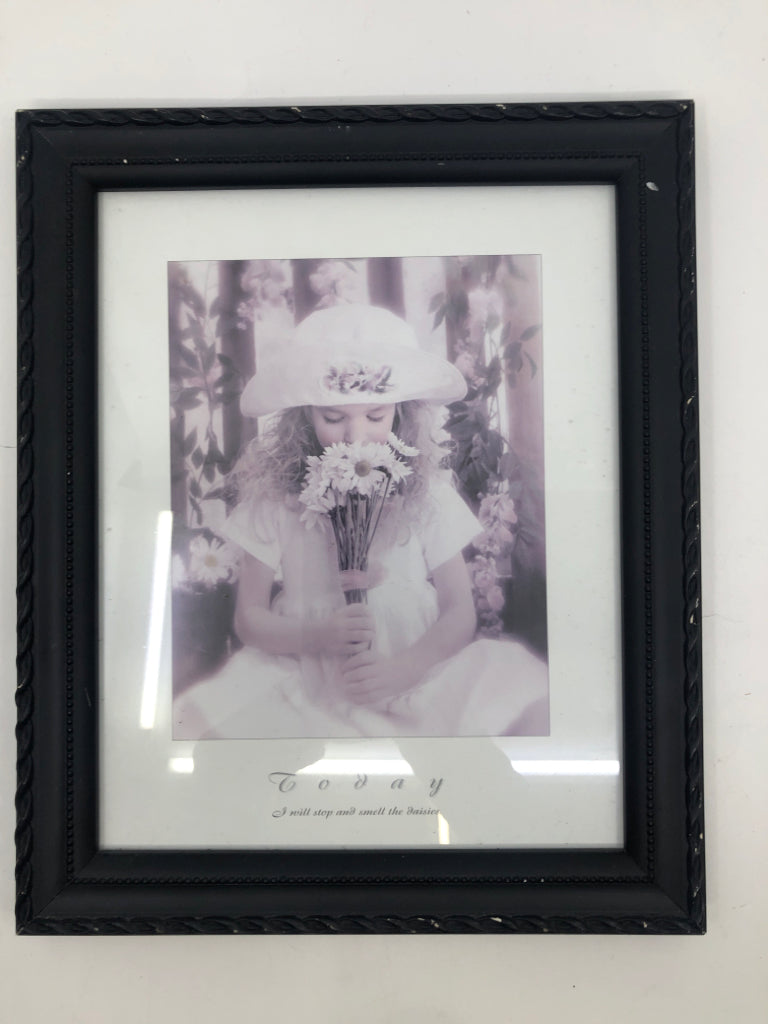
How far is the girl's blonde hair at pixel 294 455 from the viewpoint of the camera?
0.68 metres

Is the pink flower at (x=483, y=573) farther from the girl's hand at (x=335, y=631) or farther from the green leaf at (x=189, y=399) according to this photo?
A: the green leaf at (x=189, y=399)

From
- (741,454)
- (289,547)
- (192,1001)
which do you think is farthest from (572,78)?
(192,1001)

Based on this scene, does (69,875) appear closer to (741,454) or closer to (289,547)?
(289,547)

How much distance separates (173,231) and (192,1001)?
2.25 ft

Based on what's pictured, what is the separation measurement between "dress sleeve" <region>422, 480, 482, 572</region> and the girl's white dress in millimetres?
20

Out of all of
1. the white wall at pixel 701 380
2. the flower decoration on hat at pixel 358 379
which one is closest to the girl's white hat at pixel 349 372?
the flower decoration on hat at pixel 358 379

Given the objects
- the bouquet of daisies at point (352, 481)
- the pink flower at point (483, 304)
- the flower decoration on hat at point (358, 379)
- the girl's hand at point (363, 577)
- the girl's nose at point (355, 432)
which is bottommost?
the girl's hand at point (363, 577)

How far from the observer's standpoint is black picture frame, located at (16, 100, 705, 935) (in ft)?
2.18

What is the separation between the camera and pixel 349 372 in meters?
0.68

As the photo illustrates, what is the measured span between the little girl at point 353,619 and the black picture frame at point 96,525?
0.35 feet

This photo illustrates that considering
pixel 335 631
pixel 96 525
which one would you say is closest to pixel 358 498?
pixel 335 631

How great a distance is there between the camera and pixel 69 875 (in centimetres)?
67

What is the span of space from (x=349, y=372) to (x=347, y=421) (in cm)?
4

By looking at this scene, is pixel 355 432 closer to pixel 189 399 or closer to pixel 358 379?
pixel 358 379
